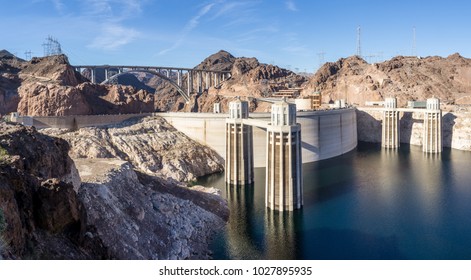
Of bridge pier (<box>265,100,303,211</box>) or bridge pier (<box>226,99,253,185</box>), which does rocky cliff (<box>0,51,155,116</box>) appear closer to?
bridge pier (<box>226,99,253,185</box>)

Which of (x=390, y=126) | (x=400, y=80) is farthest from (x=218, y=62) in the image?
(x=390, y=126)

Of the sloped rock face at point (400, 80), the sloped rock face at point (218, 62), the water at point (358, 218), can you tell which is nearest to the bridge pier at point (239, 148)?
the water at point (358, 218)

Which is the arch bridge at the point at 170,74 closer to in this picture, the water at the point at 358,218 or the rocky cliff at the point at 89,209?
the water at the point at 358,218

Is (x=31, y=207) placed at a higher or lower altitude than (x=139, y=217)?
higher

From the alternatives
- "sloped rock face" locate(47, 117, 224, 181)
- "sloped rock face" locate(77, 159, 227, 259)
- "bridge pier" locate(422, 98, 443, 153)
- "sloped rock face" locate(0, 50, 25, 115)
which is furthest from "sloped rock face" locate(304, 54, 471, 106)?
"sloped rock face" locate(77, 159, 227, 259)

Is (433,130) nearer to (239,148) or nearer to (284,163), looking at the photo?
(239,148)
